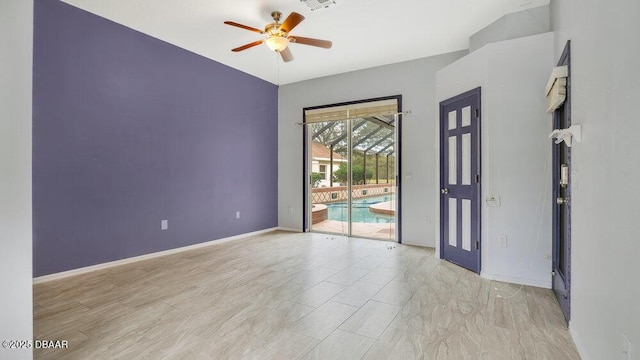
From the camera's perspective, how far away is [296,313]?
256 cm

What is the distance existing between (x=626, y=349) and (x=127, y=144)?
4810 mm

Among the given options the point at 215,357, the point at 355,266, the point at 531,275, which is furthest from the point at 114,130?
the point at 531,275

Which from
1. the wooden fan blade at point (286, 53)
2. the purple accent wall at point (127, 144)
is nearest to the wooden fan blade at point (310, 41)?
the wooden fan blade at point (286, 53)

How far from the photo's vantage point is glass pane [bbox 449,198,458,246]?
397cm

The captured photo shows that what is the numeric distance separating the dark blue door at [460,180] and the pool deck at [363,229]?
4.49 ft

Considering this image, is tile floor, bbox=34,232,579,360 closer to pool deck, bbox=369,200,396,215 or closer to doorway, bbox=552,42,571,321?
doorway, bbox=552,42,571,321

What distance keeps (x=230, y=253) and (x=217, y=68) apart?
3041 millimetres

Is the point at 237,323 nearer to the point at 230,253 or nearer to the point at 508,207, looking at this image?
the point at 230,253

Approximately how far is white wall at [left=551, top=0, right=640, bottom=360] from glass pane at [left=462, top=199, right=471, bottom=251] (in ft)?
4.65

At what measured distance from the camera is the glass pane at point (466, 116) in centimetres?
370

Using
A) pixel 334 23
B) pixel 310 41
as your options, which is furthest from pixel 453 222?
pixel 334 23

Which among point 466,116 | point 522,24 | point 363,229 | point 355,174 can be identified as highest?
point 522,24

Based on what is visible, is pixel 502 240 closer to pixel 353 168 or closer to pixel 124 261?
pixel 353 168

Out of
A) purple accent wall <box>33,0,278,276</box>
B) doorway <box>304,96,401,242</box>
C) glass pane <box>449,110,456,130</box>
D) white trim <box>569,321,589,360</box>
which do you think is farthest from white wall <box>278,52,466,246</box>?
white trim <box>569,321,589,360</box>
